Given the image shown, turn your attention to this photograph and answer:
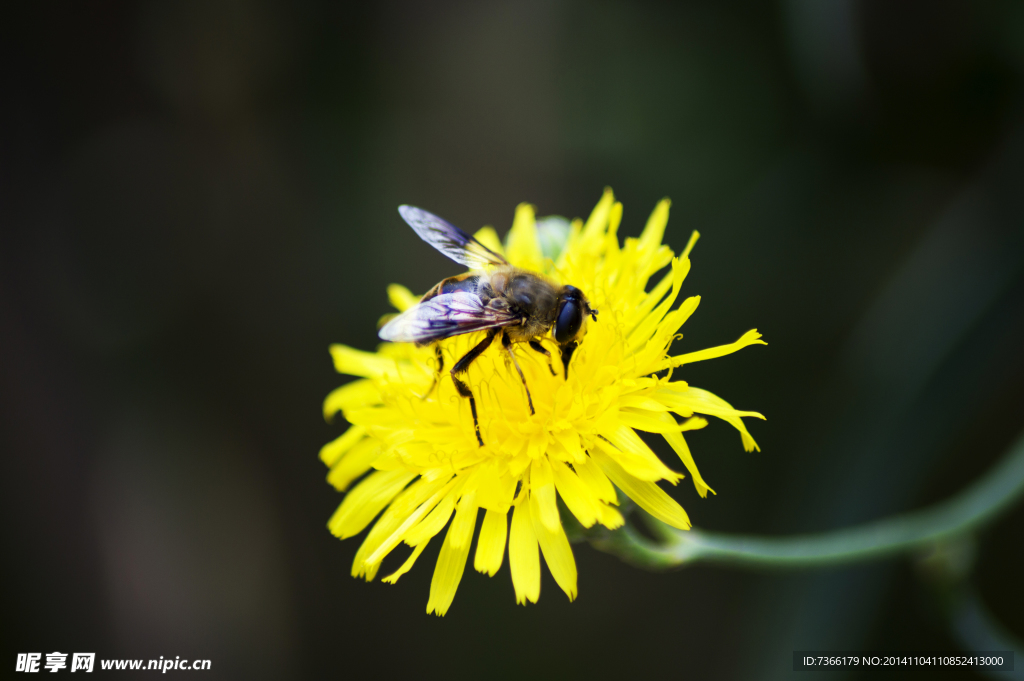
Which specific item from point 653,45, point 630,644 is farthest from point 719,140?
point 630,644

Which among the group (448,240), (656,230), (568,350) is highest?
(448,240)

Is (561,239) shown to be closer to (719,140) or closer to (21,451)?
(719,140)

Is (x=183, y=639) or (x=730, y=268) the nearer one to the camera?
(x=730, y=268)

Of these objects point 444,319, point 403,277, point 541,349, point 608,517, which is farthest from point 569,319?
point 403,277

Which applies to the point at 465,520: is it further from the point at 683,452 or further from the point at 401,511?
the point at 683,452

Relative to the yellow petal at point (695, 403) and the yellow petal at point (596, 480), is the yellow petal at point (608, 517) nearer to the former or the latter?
the yellow petal at point (596, 480)

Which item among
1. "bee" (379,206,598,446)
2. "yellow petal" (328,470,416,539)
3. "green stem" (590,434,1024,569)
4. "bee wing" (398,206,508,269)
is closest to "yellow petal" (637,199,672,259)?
"bee" (379,206,598,446)
